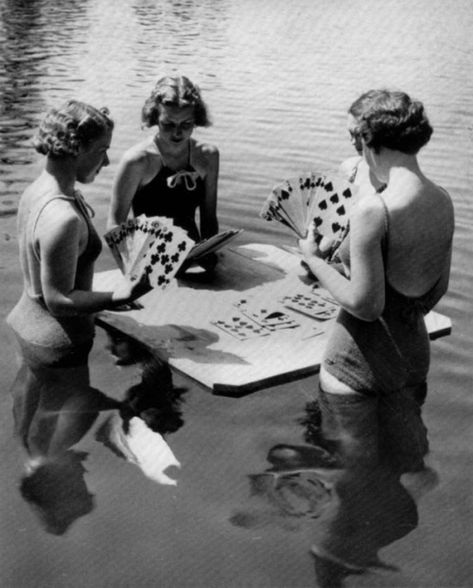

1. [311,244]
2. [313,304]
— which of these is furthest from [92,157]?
[313,304]

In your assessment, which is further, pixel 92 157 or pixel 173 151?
pixel 173 151

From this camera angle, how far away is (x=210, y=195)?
5.89 meters

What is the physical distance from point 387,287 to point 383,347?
12.2 inches

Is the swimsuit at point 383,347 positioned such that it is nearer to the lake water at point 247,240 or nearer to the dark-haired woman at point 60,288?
the lake water at point 247,240

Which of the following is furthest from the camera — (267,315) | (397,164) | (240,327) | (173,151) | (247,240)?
(247,240)

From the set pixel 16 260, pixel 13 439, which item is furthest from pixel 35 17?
pixel 13 439

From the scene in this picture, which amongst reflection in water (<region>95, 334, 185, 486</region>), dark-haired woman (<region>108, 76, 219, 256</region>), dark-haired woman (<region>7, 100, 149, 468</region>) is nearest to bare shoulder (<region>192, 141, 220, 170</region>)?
dark-haired woman (<region>108, 76, 219, 256</region>)

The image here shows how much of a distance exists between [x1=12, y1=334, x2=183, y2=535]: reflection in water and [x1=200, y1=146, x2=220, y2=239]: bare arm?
135 centimetres

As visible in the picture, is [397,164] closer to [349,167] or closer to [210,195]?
[349,167]

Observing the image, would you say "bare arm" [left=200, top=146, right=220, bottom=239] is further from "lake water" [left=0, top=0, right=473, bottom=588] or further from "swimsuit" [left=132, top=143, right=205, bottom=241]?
"lake water" [left=0, top=0, right=473, bottom=588]

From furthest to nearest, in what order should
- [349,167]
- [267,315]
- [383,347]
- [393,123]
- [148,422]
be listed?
[349,167]
[267,315]
[148,422]
[383,347]
[393,123]

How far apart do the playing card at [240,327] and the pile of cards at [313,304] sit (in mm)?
348

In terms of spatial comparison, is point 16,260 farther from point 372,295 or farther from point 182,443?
point 372,295

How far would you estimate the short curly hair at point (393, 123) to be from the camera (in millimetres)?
3562
